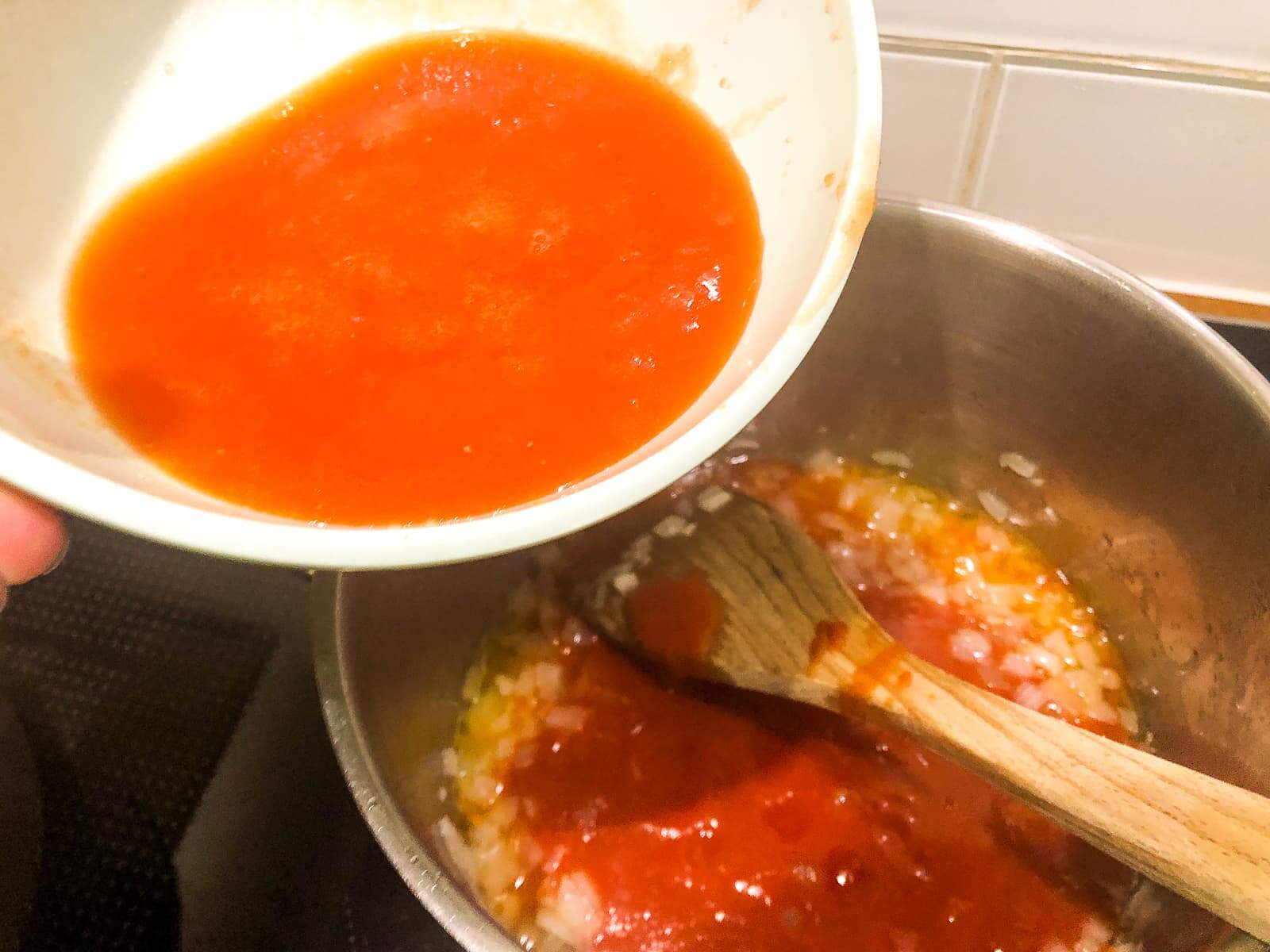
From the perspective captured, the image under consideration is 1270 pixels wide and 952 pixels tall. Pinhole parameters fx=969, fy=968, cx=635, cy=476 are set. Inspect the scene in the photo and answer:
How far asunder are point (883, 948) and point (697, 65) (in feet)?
2.47

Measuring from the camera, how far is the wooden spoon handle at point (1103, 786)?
0.64 meters

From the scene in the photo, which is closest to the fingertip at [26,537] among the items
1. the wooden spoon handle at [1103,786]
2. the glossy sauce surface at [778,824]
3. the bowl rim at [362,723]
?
the bowl rim at [362,723]

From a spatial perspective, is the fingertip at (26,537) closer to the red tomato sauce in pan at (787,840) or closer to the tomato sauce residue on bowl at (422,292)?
the tomato sauce residue on bowl at (422,292)

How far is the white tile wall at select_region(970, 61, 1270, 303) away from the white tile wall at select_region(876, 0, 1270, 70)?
26 mm

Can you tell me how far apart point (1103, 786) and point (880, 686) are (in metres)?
0.19

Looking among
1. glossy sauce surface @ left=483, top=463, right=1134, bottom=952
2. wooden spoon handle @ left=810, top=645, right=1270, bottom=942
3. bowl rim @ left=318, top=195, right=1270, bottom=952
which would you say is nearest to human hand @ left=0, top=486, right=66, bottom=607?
bowl rim @ left=318, top=195, right=1270, bottom=952

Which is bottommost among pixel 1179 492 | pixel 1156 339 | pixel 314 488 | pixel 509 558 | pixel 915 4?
pixel 509 558

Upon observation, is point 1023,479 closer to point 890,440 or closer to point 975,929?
point 890,440

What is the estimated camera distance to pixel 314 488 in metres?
0.52

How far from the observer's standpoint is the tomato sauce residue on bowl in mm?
531

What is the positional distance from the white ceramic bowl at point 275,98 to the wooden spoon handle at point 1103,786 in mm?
415

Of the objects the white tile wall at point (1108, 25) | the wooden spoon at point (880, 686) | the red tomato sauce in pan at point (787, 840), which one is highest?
the white tile wall at point (1108, 25)

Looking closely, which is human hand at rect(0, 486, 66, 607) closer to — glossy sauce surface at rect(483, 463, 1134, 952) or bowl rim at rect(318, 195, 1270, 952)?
bowl rim at rect(318, 195, 1270, 952)

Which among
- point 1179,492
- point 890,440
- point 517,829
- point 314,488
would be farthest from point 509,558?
point 1179,492
